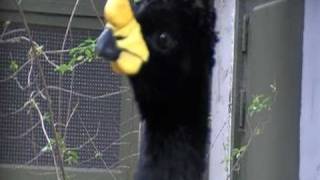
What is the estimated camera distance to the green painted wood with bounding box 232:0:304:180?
3.46 meters

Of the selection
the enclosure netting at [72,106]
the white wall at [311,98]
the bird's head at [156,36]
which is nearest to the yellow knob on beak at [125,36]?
the bird's head at [156,36]

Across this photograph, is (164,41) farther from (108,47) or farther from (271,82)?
(271,82)

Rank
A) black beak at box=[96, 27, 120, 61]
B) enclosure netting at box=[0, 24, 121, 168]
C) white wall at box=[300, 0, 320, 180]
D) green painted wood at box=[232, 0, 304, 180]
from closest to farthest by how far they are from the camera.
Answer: black beak at box=[96, 27, 120, 61], white wall at box=[300, 0, 320, 180], green painted wood at box=[232, 0, 304, 180], enclosure netting at box=[0, 24, 121, 168]

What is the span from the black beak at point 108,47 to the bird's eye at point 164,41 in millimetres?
75

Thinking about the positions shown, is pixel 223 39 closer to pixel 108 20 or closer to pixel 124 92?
pixel 124 92

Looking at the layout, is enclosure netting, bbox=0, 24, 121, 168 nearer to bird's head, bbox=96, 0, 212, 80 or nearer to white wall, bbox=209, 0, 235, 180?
white wall, bbox=209, 0, 235, 180

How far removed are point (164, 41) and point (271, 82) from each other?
195 centimetres

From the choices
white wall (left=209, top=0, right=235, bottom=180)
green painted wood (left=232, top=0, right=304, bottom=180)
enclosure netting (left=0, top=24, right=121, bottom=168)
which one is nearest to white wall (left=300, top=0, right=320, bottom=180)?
green painted wood (left=232, top=0, right=304, bottom=180)

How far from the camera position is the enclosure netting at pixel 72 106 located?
3686 mm

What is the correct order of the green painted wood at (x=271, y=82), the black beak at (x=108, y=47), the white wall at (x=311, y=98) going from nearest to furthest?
the black beak at (x=108, y=47) → the white wall at (x=311, y=98) → the green painted wood at (x=271, y=82)

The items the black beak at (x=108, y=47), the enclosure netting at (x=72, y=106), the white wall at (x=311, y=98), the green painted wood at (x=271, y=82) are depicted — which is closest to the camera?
the black beak at (x=108, y=47)

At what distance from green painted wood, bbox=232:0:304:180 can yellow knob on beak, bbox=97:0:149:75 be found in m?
1.90

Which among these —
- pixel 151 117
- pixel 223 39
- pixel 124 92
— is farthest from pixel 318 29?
pixel 151 117

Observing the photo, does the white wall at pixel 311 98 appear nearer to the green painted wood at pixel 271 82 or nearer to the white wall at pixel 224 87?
the green painted wood at pixel 271 82
